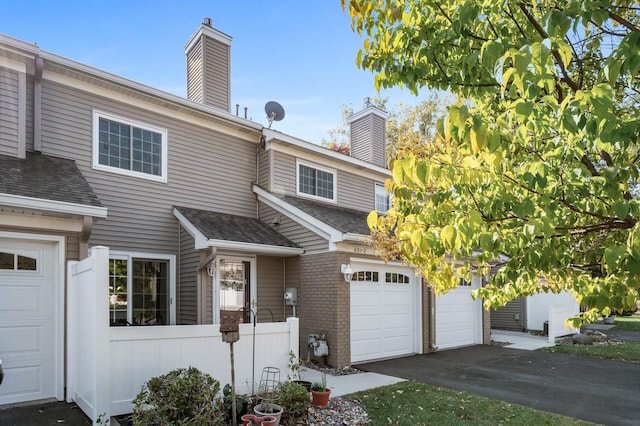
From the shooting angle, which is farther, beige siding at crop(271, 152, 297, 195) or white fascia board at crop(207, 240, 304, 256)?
beige siding at crop(271, 152, 297, 195)

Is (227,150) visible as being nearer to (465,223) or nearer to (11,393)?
(11,393)

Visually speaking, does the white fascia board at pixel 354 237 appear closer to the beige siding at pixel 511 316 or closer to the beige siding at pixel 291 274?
the beige siding at pixel 291 274

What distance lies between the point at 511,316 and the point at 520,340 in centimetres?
281

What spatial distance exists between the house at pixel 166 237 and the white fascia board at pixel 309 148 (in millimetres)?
47

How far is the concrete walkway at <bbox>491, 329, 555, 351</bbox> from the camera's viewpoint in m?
13.5

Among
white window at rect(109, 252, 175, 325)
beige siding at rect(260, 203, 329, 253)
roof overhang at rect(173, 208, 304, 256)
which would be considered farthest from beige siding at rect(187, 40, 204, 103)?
white window at rect(109, 252, 175, 325)

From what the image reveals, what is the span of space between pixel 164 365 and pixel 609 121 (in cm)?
601

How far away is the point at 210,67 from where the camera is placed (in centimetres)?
1182

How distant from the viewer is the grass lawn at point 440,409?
20.4 feet

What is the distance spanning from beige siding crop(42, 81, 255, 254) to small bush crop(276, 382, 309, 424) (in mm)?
5258

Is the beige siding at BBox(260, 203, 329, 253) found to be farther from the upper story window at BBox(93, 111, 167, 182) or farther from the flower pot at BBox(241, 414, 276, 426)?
the flower pot at BBox(241, 414, 276, 426)

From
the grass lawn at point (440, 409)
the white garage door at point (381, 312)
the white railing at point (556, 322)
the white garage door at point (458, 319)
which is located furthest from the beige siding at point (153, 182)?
the white railing at point (556, 322)

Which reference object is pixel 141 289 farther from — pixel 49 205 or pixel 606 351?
pixel 606 351

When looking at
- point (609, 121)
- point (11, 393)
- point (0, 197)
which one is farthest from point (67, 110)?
point (609, 121)
